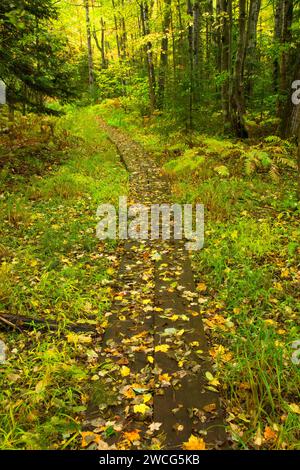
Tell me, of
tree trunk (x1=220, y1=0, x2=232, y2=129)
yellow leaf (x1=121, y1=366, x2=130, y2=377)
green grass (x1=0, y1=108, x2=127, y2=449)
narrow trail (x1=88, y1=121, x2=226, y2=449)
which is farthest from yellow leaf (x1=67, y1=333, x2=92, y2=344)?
tree trunk (x1=220, y1=0, x2=232, y2=129)

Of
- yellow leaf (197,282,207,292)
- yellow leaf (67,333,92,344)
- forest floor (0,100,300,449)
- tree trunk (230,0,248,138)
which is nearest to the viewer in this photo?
forest floor (0,100,300,449)

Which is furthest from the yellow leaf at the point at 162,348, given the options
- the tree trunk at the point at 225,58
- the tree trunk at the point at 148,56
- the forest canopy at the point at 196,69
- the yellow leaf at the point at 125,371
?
the tree trunk at the point at 148,56

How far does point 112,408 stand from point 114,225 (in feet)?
14.4

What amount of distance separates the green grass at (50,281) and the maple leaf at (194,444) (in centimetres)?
97

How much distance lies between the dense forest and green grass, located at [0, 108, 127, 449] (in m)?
0.02

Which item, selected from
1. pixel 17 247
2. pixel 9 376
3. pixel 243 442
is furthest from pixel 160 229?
pixel 243 442

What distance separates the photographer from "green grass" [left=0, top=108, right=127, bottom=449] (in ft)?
11.4

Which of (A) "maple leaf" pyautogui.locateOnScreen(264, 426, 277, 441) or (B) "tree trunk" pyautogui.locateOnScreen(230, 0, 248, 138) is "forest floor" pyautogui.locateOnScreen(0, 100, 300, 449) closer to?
(A) "maple leaf" pyautogui.locateOnScreen(264, 426, 277, 441)

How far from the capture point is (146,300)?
17.0ft

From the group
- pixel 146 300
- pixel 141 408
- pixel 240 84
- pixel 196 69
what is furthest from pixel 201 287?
pixel 196 69

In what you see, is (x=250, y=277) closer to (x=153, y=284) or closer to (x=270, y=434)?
(x=153, y=284)

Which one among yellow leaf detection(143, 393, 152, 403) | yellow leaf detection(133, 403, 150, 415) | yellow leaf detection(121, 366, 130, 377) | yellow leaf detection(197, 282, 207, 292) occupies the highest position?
yellow leaf detection(197, 282, 207, 292)
